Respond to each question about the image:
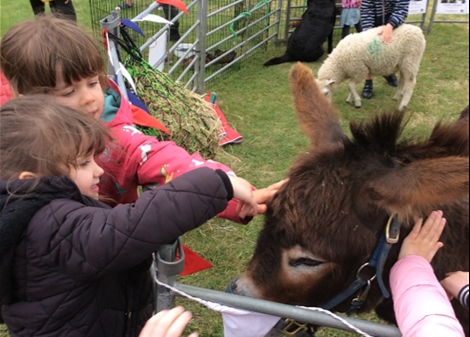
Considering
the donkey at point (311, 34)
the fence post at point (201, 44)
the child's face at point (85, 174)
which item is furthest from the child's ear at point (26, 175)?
the donkey at point (311, 34)

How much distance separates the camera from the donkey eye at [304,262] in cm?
161

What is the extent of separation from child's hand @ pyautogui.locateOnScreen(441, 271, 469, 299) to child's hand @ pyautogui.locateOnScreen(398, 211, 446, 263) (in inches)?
6.0

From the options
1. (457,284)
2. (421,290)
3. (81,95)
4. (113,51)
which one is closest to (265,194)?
(421,290)

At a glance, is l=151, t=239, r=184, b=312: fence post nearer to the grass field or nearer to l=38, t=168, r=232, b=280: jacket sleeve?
l=38, t=168, r=232, b=280: jacket sleeve

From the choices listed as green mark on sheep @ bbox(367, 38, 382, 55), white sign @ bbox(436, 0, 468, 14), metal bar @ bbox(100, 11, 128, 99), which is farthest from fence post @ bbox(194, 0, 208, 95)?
white sign @ bbox(436, 0, 468, 14)

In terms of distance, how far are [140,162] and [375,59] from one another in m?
4.75

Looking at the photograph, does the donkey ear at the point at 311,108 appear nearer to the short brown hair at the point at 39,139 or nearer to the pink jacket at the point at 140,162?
the pink jacket at the point at 140,162

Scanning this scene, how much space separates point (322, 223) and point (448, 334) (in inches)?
20.9

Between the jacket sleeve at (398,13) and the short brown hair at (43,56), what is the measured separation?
15.8 ft

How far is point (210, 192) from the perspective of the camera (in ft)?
4.11

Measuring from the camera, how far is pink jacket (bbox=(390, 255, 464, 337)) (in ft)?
3.96

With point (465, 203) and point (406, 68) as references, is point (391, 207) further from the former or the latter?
point (406, 68)

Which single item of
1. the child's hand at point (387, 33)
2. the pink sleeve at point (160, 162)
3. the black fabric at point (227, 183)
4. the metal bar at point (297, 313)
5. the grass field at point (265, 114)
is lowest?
the grass field at point (265, 114)

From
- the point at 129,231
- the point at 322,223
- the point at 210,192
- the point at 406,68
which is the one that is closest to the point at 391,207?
the point at 322,223
